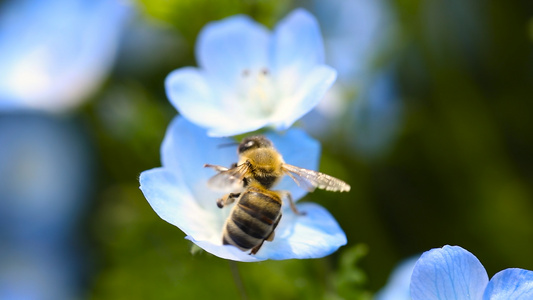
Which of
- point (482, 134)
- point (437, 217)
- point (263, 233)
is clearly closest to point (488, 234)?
point (437, 217)

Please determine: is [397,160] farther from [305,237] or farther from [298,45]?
[305,237]

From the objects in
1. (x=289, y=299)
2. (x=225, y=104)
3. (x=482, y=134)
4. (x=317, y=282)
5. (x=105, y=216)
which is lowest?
(x=105, y=216)

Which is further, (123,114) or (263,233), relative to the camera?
(123,114)

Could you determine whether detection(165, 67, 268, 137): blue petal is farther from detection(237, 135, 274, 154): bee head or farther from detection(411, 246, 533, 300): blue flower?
detection(411, 246, 533, 300): blue flower

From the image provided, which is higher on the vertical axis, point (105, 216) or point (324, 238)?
point (324, 238)

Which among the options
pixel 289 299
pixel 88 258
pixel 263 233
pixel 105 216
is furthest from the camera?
pixel 88 258

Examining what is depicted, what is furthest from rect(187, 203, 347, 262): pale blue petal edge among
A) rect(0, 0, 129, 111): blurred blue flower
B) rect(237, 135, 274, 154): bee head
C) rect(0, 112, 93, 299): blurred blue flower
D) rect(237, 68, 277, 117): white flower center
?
rect(0, 112, 93, 299): blurred blue flower

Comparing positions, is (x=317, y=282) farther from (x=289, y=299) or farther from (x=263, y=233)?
(x=263, y=233)

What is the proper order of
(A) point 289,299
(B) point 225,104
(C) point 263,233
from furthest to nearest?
(A) point 289,299 → (B) point 225,104 → (C) point 263,233
